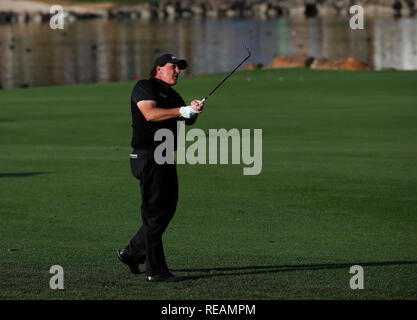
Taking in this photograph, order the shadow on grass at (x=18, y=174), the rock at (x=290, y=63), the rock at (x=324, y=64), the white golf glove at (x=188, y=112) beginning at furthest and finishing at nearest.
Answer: the rock at (x=290, y=63), the rock at (x=324, y=64), the shadow on grass at (x=18, y=174), the white golf glove at (x=188, y=112)

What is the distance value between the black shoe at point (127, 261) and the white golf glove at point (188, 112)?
1662 millimetres

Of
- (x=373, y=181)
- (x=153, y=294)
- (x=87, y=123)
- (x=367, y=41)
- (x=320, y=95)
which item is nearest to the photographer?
(x=153, y=294)

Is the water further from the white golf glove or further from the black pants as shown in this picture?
the white golf glove

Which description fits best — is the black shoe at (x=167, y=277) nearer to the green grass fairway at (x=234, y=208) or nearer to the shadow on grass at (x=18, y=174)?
the green grass fairway at (x=234, y=208)

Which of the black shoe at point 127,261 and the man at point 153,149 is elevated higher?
the man at point 153,149

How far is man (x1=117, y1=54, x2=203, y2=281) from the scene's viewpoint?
30.4 feet

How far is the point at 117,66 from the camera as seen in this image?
301ft

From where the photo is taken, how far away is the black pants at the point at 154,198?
944 cm

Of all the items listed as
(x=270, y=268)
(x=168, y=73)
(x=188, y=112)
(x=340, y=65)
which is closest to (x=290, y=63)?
(x=340, y=65)

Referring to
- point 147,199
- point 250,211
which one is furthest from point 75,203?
point 147,199

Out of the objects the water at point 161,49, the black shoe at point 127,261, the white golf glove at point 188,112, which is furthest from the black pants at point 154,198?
the water at point 161,49

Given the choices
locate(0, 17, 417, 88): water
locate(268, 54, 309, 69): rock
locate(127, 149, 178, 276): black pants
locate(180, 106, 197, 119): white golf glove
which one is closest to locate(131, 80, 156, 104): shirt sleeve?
locate(180, 106, 197, 119): white golf glove
